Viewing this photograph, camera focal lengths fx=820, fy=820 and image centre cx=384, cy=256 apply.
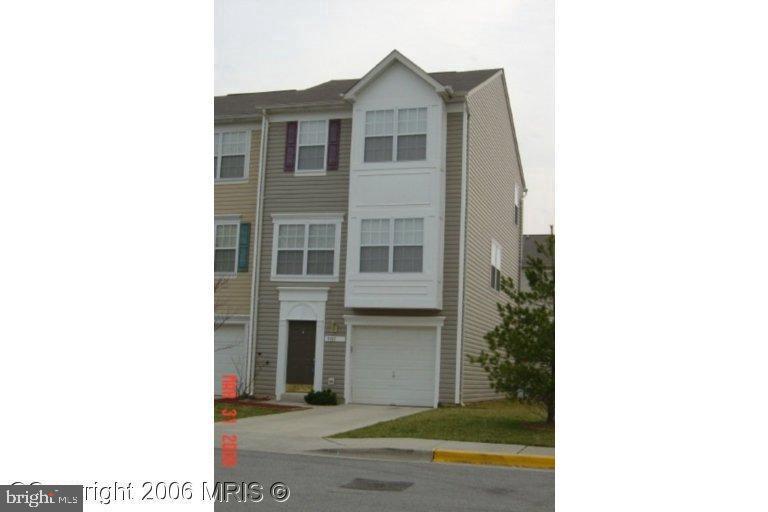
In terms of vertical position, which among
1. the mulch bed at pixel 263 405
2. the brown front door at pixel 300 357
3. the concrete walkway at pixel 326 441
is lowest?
the mulch bed at pixel 263 405

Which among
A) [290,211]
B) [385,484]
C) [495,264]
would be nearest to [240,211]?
[290,211]

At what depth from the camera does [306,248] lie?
17938 millimetres

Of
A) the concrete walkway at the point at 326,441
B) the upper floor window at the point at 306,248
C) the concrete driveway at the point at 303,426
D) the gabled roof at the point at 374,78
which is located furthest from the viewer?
the upper floor window at the point at 306,248

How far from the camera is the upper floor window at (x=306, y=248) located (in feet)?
58.2

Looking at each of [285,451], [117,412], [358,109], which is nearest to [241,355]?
[358,109]

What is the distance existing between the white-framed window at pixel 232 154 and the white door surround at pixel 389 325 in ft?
14.4

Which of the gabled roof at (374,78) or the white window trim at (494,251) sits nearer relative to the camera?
the gabled roof at (374,78)

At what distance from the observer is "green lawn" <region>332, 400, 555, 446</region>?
10.8 m

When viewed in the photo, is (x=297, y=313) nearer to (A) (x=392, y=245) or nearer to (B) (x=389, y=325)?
(B) (x=389, y=325)

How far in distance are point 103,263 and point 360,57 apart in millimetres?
3375

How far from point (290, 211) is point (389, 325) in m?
3.43

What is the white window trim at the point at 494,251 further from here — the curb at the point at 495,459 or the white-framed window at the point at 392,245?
the curb at the point at 495,459

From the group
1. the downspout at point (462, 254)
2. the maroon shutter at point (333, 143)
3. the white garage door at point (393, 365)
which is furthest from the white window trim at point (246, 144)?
the downspout at point (462, 254)
